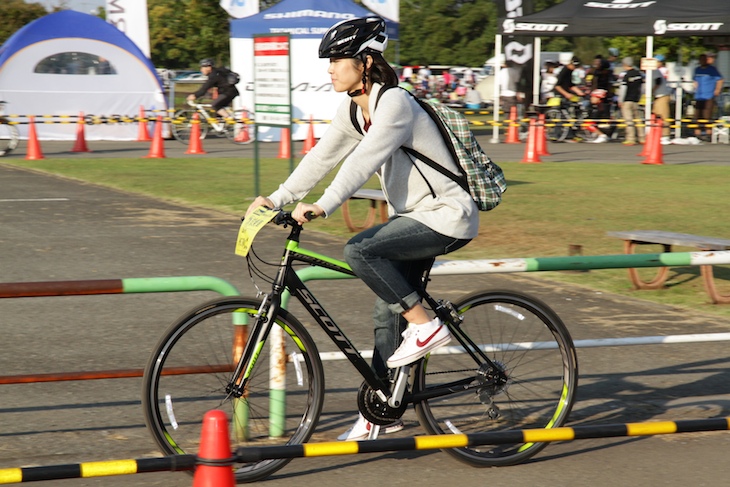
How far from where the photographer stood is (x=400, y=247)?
441 cm

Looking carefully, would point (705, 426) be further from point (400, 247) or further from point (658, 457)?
point (400, 247)

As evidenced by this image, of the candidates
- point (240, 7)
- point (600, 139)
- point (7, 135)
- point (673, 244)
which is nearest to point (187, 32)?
point (240, 7)

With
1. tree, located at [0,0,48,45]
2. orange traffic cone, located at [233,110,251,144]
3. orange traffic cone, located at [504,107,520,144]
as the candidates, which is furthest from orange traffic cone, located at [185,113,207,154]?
tree, located at [0,0,48,45]

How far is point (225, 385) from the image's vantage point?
178 inches

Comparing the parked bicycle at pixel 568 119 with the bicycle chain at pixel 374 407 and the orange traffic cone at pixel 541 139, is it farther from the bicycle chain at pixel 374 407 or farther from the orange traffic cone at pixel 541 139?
the bicycle chain at pixel 374 407

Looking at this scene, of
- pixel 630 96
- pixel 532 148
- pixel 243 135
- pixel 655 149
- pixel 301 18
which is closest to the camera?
pixel 655 149

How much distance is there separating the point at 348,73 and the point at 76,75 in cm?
2290

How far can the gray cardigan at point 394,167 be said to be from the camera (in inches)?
165

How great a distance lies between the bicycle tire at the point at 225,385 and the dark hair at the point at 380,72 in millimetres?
1048

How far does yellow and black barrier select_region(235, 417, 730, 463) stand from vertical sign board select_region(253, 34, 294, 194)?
32.0ft

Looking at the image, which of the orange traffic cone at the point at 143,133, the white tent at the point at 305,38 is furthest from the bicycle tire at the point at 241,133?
the orange traffic cone at the point at 143,133

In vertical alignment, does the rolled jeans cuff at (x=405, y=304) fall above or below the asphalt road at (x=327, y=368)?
above

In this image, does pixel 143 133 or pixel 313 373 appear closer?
pixel 313 373

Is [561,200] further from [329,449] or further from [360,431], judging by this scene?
[329,449]
